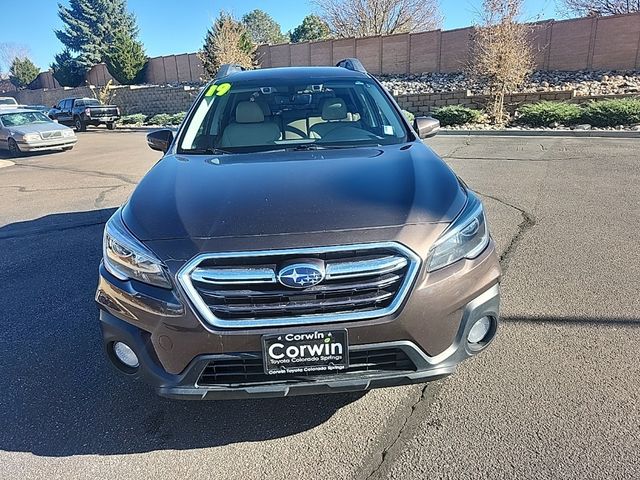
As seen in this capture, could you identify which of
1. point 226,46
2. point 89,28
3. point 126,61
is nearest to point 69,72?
point 89,28

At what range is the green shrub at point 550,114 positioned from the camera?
13.8m

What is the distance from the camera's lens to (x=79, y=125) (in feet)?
87.3

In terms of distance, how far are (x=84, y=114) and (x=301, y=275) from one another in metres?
27.9

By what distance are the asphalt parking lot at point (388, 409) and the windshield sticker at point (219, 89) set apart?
199cm

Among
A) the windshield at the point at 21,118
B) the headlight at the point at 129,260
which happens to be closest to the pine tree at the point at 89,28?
the windshield at the point at 21,118

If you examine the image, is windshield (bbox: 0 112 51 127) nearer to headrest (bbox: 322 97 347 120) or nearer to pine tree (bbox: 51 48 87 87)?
headrest (bbox: 322 97 347 120)

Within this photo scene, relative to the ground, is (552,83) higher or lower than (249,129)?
higher

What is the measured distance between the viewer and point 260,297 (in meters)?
1.97

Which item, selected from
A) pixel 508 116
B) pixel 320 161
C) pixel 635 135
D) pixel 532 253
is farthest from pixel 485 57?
pixel 320 161

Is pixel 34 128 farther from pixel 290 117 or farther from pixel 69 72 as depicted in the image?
pixel 69 72

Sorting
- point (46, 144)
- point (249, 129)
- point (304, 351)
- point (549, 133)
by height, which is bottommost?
point (46, 144)

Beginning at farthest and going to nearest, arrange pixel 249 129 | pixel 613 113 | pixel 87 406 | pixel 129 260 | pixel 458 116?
pixel 458 116, pixel 613 113, pixel 249 129, pixel 87 406, pixel 129 260

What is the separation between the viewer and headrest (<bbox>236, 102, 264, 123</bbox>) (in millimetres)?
3582

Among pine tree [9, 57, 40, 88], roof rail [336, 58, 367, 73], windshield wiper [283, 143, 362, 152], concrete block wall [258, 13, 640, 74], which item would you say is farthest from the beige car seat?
pine tree [9, 57, 40, 88]
